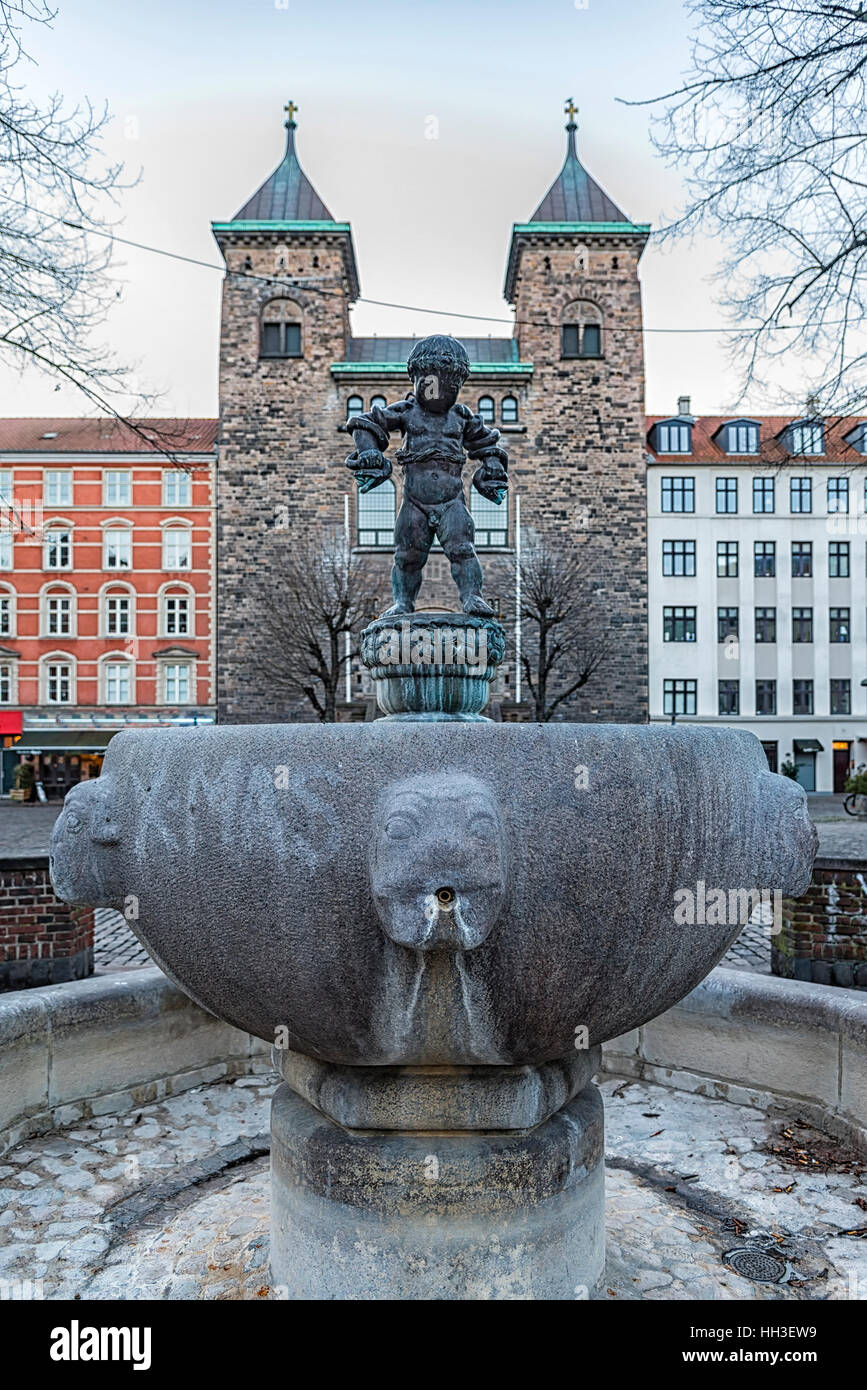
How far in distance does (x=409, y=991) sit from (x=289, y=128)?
3420 cm

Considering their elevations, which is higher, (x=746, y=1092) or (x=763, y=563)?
(x=763, y=563)

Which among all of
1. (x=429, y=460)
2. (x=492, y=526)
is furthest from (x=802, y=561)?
(x=429, y=460)

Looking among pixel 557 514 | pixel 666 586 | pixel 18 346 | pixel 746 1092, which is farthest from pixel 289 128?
pixel 746 1092

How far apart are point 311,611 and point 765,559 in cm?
1677

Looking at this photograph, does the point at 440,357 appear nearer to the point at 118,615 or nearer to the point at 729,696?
the point at 729,696

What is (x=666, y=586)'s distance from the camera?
1217 inches

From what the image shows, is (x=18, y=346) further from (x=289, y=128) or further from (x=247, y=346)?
(x=289, y=128)

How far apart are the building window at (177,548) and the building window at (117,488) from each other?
1.89 m

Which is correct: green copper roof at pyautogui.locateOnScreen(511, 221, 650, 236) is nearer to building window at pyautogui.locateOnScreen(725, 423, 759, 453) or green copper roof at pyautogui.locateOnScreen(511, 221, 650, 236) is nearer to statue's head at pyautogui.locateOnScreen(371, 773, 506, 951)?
building window at pyautogui.locateOnScreen(725, 423, 759, 453)

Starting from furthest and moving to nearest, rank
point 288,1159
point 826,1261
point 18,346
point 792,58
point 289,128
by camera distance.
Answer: point 289,128 < point 18,346 < point 792,58 < point 826,1261 < point 288,1159

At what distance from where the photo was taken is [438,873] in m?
1.61

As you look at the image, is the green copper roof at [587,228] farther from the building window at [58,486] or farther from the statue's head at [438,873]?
the statue's head at [438,873]

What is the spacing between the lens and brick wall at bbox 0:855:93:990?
451 centimetres

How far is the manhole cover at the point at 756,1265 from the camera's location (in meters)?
2.50
